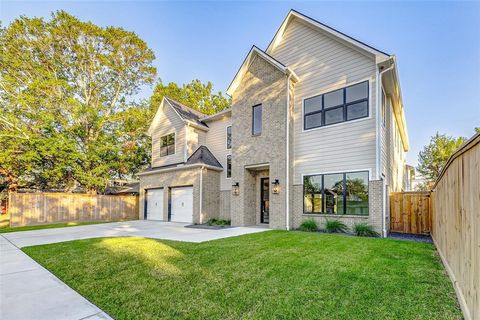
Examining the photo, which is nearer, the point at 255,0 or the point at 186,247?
the point at 186,247

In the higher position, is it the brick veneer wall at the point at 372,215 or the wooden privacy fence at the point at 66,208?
the brick veneer wall at the point at 372,215

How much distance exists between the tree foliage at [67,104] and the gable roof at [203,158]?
831 centimetres

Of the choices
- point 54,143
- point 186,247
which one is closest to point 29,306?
point 186,247

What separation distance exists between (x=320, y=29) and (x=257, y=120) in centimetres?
473

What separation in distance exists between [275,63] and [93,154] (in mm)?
15185

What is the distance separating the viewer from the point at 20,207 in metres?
13.8

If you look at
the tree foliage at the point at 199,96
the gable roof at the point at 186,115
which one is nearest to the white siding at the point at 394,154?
the gable roof at the point at 186,115

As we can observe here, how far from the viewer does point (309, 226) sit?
32.3 feet

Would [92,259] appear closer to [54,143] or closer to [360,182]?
[360,182]

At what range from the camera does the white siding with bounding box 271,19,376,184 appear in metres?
9.23

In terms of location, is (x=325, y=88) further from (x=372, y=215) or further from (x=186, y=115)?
(x=186, y=115)

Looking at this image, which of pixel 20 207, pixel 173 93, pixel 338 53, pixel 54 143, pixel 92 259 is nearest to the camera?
pixel 92 259

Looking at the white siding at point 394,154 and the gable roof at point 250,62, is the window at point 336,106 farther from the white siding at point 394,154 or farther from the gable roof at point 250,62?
the white siding at point 394,154

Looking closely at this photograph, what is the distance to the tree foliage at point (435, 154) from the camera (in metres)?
24.4
